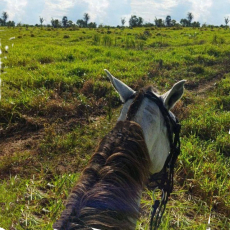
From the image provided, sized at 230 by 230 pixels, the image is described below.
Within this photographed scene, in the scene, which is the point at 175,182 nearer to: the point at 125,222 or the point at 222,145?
the point at 222,145

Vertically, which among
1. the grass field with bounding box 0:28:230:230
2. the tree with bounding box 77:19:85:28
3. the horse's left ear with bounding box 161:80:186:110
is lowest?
the grass field with bounding box 0:28:230:230

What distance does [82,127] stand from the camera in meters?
4.04

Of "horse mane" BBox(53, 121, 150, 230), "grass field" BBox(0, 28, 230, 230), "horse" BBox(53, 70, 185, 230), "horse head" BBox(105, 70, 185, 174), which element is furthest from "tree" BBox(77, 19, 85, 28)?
"horse mane" BBox(53, 121, 150, 230)

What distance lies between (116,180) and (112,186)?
4 cm

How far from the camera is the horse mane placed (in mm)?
976

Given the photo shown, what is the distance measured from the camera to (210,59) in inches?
314

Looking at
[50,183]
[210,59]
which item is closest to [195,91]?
[210,59]

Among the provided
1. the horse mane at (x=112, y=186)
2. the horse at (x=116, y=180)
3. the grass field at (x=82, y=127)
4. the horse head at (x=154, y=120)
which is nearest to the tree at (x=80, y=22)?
the grass field at (x=82, y=127)

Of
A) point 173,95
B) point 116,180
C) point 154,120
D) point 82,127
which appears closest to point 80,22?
point 82,127

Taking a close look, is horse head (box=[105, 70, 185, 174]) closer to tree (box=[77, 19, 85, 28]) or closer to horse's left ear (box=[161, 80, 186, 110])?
horse's left ear (box=[161, 80, 186, 110])

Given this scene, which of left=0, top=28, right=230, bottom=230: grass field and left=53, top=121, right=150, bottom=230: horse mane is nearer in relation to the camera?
left=53, top=121, right=150, bottom=230: horse mane

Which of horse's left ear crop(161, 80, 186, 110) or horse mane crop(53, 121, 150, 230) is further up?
horse's left ear crop(161, 80, 186, 110)

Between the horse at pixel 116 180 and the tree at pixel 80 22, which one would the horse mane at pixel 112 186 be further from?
the tree at pixel 80 22

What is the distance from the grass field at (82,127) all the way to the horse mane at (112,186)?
1021 mm
